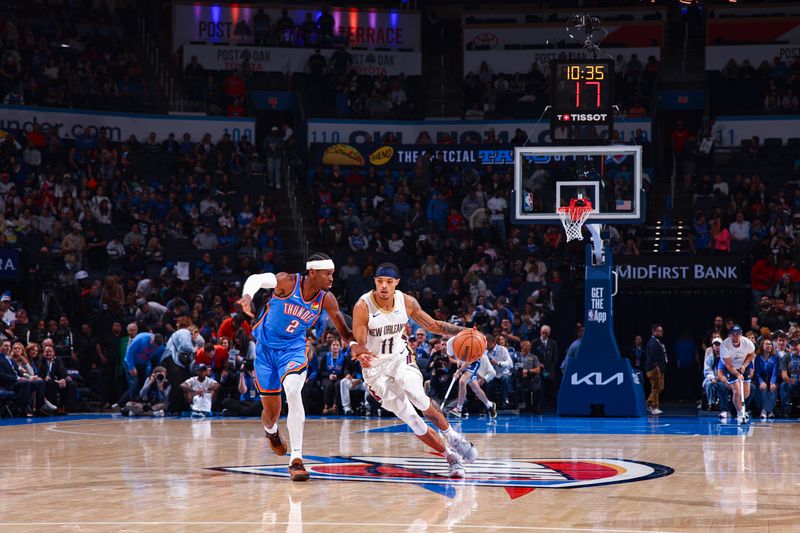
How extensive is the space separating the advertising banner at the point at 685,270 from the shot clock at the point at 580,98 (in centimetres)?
500

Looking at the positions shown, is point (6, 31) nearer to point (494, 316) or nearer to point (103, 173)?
point (103, 173)

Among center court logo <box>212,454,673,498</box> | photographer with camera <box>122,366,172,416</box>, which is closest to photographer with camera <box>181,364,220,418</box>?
photographer with camera <box>122,366,172,416</box>

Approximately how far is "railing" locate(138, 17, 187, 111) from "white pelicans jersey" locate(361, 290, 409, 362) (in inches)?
855

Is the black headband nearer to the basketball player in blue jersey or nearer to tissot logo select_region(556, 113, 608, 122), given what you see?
the basketball player in blue jersey

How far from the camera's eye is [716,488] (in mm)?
9656

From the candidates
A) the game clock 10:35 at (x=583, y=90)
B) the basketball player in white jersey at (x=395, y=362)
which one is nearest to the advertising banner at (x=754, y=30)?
the game clock 10:35 at (x=583, y=90)

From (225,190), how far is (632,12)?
13.2 metres

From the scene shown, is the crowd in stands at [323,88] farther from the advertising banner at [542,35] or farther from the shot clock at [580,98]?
the shot clock at [580,98]

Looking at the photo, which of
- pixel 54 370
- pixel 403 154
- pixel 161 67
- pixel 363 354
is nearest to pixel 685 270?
pixel 403 154

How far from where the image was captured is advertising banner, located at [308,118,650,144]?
100 feet

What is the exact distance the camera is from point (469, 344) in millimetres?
10406

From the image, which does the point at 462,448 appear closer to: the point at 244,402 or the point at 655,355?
the point at 244,402

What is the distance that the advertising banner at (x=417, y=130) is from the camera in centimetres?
3053

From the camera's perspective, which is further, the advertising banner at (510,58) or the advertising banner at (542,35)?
the advertising banner at (542,35)
